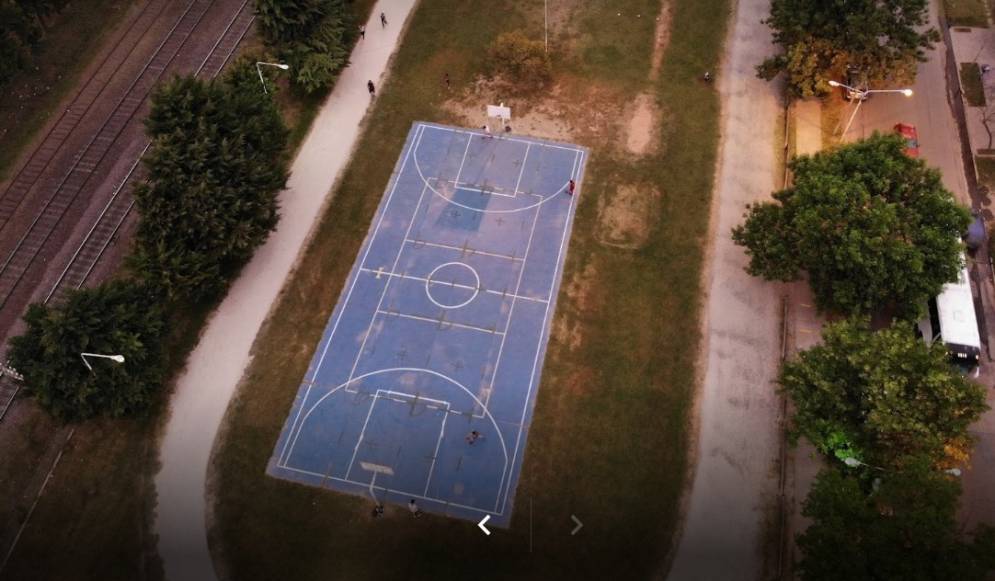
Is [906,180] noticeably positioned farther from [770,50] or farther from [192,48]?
[192,48]

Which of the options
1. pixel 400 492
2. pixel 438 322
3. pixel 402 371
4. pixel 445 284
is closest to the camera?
pixel 400 492

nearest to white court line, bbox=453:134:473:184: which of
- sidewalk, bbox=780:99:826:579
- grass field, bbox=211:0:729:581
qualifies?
grass field, bbox=211:0:729:581

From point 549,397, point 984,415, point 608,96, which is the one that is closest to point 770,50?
point 608,96

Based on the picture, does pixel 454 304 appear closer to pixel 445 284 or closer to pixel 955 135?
pixel 445 284

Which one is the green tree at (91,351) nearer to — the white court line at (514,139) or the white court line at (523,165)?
the white court line at (523,165)

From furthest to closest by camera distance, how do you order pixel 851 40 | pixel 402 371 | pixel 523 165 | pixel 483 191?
pixel 523 165 → pixel 483 191 → pixel 851 40 → pixel 402 371

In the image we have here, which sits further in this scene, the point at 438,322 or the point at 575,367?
the point at 438,322

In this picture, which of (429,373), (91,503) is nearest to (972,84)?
(429,373)
